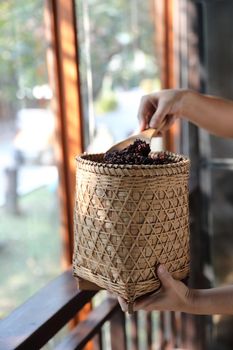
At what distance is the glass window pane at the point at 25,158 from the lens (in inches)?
64.0

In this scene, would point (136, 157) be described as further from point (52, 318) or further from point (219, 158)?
point (219, 158)

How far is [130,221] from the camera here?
955 mm

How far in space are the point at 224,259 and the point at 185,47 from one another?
Result: 1198mm

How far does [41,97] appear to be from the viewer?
5.82ft

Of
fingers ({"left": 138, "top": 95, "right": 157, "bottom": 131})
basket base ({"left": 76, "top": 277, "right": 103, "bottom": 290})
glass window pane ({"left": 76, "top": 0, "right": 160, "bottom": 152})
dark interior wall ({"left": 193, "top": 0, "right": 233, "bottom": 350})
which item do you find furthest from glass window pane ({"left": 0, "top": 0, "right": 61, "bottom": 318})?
dark interior wall ({"left": 193, "top": 0, "right": 233, "bottom": 350})

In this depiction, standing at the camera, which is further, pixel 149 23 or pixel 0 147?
pixel 149 23

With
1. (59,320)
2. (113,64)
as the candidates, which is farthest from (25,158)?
(113,64)

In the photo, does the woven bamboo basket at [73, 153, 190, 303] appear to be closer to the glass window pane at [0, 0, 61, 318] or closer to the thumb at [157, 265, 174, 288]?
→ the thumb at [157, 265, 174, 288]

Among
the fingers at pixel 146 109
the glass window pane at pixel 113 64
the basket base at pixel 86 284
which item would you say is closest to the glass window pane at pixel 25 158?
the glass window pane at pixel 113 64

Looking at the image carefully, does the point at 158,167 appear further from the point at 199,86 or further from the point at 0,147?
the point at 199,86

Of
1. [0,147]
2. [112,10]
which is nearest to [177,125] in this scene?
[112,10]

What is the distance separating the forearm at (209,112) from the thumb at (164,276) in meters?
0.57

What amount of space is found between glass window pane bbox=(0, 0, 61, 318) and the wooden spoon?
573mm

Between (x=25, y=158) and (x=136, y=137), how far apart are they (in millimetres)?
664
